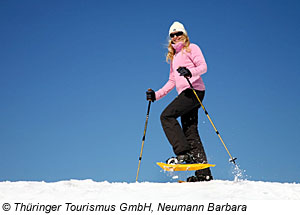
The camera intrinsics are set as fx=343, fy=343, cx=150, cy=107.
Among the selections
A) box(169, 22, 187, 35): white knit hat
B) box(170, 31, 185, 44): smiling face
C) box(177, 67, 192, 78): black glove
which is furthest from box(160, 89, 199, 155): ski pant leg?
box(169, 22, 187, 35): white knit hat

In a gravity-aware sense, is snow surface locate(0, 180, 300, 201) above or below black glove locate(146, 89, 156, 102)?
below

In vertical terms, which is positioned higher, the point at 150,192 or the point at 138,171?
the point at 138,171

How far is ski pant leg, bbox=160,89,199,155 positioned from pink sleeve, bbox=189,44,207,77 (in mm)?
348

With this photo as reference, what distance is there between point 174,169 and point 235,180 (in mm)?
939

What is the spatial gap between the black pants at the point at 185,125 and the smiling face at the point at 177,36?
1.00 metres

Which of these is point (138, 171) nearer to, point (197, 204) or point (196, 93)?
point (196, 93)

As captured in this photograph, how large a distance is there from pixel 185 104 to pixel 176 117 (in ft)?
0.84

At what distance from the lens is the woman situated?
5.38m

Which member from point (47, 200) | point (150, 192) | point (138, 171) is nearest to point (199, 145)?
point (138, 171)

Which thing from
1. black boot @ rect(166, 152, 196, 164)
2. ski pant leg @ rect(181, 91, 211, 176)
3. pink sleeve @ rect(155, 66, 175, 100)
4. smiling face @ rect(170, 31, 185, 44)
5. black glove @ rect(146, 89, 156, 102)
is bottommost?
black boot @ rect(166, 152, 196, 164)

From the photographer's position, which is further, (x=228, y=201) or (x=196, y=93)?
(x=196, y=93)

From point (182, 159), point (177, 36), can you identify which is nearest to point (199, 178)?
point (182, 159)

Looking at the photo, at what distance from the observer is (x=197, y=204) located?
11.7 feet

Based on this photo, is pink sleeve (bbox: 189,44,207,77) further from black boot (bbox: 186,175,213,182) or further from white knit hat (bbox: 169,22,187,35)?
black boot (bbox: 186,175,213,182)
